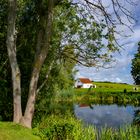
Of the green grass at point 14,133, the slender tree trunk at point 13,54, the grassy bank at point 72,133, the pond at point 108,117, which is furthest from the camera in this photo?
the pond at point 108,117

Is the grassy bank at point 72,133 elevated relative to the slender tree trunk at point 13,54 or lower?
lower

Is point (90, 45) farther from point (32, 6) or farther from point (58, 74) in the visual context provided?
point (32, 6)

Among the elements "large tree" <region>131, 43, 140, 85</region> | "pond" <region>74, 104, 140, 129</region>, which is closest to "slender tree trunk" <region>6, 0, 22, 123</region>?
"pond" <region>74, 104, 140, 129</region>

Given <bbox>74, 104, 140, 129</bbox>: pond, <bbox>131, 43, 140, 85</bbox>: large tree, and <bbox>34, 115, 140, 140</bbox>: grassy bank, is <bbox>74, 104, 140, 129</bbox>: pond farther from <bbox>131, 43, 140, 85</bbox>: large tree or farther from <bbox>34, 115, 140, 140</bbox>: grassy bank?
<bbox>131, 43, 140, 85</bbox>: large tree

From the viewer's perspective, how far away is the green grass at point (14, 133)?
632 inches

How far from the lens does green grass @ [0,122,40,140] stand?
1605cm

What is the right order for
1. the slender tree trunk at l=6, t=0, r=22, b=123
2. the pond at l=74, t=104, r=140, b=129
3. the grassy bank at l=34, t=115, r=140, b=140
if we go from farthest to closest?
the pond at l=74, t=104, r=140, b=129, the slender tree trunk at l=6, t=0, r=22, b=123, the grassy bank at l=34, t=115, r=140, b=140

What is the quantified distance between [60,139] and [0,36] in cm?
Answer: 762

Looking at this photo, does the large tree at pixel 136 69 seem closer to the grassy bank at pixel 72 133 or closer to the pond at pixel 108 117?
the pond at pixel 108 117

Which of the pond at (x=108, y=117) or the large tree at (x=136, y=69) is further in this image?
the large tree at (x=136, y=69)

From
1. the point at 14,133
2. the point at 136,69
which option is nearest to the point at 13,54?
the point at 14,133

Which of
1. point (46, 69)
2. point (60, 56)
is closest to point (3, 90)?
point (46, 69)

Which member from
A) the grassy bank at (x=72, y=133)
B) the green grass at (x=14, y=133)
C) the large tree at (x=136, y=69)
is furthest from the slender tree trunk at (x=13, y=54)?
the large tree at (x=136, y=69)

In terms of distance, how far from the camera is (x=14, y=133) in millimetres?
16594
